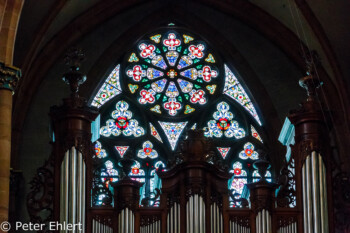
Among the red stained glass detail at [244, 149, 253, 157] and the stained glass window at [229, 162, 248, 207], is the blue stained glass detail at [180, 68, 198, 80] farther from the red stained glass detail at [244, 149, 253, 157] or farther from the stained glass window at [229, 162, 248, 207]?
the stained glass window at [229, 162, 248, 207]

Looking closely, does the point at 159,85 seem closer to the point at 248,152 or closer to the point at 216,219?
the point at 248,152

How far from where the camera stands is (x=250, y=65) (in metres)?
28.2

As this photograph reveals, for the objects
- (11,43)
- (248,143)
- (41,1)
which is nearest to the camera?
(11,43)

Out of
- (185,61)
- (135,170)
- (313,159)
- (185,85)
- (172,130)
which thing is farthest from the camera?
(185,61)

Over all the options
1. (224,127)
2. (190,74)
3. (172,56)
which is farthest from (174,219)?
(172,56)

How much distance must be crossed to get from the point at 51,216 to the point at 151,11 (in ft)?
24.8

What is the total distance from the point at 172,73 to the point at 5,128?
7772 millimetres

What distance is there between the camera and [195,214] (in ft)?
73.4

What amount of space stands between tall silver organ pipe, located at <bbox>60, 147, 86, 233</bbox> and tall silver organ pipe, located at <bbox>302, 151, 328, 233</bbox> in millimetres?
3734

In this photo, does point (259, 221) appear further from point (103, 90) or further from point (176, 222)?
point (103, 90)

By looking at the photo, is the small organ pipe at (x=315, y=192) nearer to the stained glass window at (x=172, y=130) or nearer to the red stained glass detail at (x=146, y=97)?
the stained glass window at (x=172, y=130)

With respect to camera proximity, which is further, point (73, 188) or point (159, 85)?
point (159, 85)

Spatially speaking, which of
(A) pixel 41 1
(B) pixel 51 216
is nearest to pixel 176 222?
(B) pixel 51 216

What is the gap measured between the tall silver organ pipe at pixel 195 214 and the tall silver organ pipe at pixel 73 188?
1.76 meters
